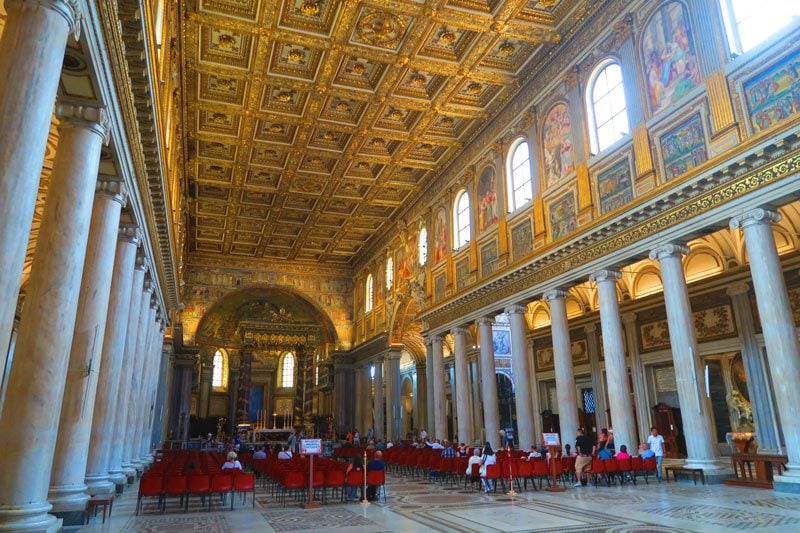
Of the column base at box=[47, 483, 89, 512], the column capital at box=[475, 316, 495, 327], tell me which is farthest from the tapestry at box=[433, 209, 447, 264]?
the column base at box=[47, 483, 89, 512]

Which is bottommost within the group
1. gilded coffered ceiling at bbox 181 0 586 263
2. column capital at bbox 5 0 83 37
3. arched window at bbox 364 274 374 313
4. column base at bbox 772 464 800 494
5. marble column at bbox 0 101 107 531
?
column base at bbox 772 464 800 494

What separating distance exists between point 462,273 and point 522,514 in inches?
506

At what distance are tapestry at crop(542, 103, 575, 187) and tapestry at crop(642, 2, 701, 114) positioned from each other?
2802 millimetres

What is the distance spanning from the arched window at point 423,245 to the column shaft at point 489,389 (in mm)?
5838

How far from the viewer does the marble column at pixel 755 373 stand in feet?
45.4

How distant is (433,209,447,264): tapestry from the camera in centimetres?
2260

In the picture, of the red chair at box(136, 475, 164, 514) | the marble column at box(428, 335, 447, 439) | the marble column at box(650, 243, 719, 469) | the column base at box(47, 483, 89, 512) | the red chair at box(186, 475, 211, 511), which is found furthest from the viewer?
the marble column at box(428, 335, 447, 439)

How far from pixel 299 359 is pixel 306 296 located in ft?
14.5

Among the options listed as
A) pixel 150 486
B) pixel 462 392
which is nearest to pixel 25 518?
pixel 150 486

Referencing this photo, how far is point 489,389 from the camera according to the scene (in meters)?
18.8

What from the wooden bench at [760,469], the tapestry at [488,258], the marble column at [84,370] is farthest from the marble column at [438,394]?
the marble column at [84,370]

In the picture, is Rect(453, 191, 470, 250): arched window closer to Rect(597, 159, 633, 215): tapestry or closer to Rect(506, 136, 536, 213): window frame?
Rect(506, 136, 536, 213): window frame

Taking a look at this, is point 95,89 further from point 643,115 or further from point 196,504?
point 643,115

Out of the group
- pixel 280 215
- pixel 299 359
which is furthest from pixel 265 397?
pixel 280 215
